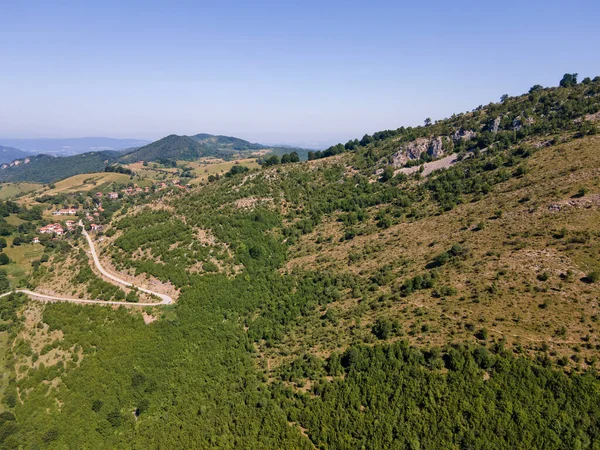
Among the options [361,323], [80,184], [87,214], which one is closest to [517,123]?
[361,323]

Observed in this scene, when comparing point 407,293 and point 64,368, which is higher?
point 407,293

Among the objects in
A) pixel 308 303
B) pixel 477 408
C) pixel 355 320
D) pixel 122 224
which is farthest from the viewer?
pixel 122 224

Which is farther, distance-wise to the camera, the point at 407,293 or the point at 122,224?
the point at 122,224

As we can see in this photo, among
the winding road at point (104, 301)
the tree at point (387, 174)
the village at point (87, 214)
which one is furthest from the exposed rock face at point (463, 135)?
the village at point (87, 214)

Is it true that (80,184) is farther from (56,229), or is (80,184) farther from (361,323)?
(361,323)

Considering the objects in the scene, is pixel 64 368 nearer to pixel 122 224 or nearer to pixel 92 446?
pixel 92 446

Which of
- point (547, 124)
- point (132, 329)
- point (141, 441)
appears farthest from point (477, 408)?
point (547, 124)

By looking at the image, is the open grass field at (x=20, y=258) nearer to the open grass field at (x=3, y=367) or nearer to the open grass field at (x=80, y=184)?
the open grass field at (x=3, y=367)
